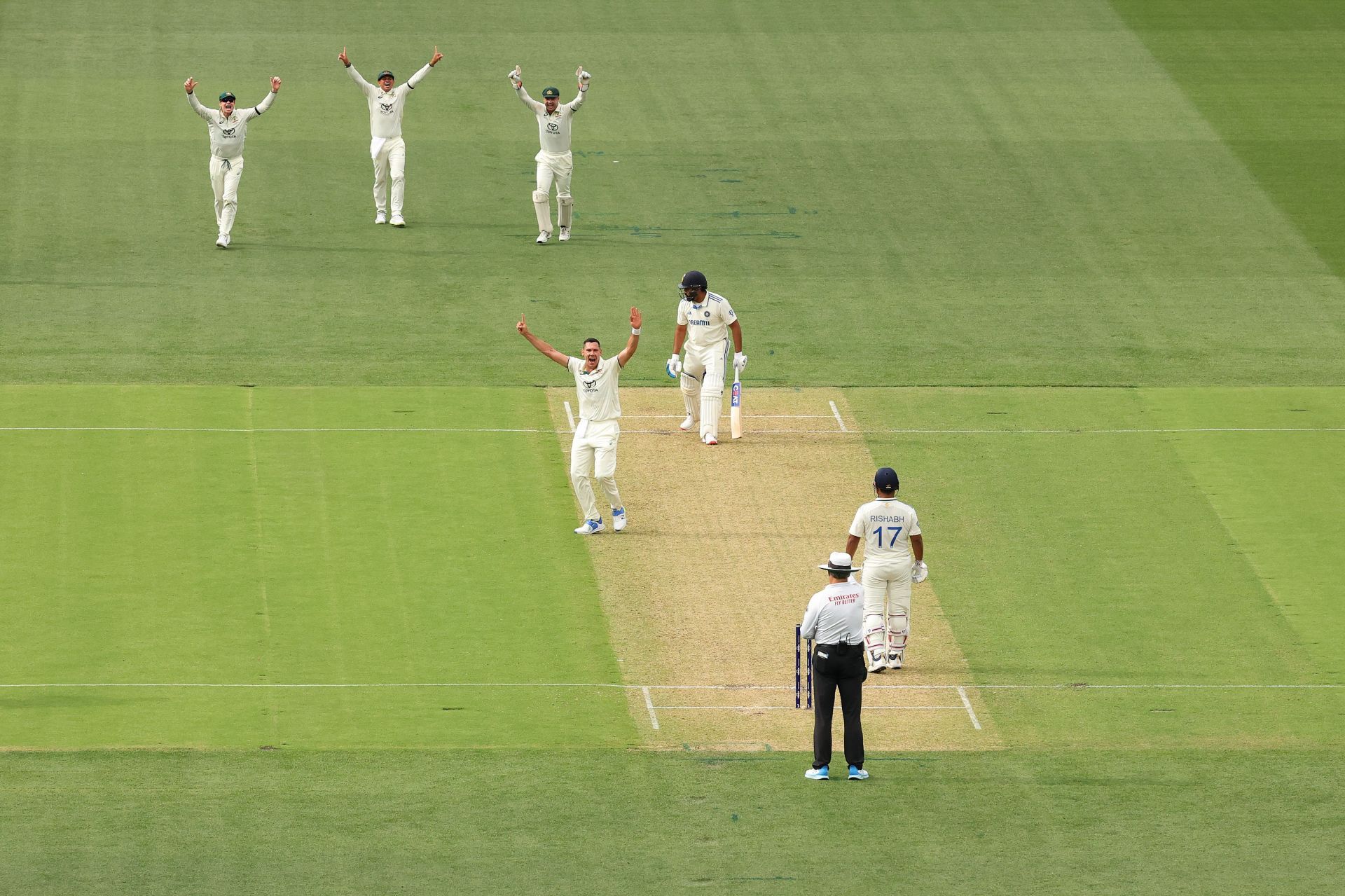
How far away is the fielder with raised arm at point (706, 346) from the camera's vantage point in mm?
27172

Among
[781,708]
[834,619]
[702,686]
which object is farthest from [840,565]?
[702,686]

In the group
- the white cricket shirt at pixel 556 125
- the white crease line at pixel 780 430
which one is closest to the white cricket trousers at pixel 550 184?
the white cricket shirt at pixel 556 125

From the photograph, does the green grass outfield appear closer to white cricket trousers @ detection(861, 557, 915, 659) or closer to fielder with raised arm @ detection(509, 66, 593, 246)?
fielder with raised arm @ detection(509, 66, 593, 246)

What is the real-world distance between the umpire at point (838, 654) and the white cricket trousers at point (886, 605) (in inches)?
92.4

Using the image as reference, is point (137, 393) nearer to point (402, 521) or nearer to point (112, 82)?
point (402, 521)

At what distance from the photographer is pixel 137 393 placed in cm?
2933

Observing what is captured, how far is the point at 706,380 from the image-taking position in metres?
27.5

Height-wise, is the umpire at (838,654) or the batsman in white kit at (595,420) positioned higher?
the batsman in white kit at (595,420)

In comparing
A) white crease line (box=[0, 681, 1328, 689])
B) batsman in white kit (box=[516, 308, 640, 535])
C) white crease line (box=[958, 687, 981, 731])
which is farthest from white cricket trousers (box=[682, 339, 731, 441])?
white crease line (box=[958, 687, 981, 731])

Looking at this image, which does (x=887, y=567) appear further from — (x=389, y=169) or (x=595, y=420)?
(x=389, y=169)

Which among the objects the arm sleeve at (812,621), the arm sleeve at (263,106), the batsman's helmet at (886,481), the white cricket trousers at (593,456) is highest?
the arm sleeve at (263,106)

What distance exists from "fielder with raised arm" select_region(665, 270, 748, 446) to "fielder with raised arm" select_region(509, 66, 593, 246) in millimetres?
7383

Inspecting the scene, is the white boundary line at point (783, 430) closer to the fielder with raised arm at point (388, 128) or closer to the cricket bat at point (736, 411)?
the cricket bat at point (736, 411)

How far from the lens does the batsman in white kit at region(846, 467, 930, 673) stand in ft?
68.5
